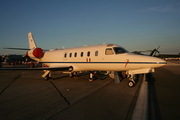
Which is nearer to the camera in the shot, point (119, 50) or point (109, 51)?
point (119, 50)

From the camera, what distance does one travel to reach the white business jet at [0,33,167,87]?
7.56 metres

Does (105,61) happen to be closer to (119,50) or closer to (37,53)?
(119,50)

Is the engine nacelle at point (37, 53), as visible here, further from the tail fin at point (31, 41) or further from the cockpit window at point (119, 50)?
the cockpit window at point (119, 50)

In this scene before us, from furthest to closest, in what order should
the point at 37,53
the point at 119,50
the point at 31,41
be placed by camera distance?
the point at 31,41, the point at 37,53, the point at 119,50

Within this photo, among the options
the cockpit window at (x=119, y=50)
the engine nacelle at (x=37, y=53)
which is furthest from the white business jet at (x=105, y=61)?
the engine nacelle at (x=37, y=53)

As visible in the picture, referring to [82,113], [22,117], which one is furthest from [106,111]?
[22,117]

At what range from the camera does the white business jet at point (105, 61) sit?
7.56 meters

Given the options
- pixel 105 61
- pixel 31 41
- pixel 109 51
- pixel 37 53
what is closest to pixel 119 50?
pixel 109 51

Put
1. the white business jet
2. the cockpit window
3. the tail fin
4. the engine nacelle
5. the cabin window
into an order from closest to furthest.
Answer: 1. the white business jet
2. the cockpit window
3. the cabin window
4. the engine nacelle
5. the tail fin

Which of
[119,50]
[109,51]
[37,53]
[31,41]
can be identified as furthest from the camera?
[31,41]

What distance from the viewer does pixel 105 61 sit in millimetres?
8891

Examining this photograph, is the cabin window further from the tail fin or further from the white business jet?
the tail fin

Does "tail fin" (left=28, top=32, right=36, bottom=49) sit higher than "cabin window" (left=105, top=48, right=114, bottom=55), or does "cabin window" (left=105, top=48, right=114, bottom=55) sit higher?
"tail fin" (left=28, top=32, right=36, bottom=49)

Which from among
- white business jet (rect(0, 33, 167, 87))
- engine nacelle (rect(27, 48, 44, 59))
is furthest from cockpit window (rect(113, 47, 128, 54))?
engine nacelle (rect(27, 48, 44, 59))
